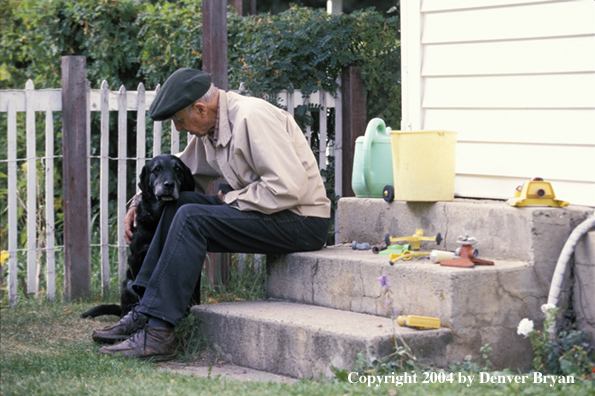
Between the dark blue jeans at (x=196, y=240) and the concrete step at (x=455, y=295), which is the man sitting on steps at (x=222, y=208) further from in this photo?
the concrete step at (x=455, y=295)

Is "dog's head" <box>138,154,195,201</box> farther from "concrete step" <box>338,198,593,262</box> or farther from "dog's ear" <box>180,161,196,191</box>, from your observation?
"concrete step" <box>338,198,593,262</box>

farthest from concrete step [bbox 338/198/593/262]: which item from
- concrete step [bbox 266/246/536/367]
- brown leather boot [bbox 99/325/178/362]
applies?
brown leather boot [bbox 99/325/178/362]

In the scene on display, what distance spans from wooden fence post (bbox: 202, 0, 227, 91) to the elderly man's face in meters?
1.12

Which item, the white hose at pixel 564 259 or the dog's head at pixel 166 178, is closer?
the white hose at pixel 564 259

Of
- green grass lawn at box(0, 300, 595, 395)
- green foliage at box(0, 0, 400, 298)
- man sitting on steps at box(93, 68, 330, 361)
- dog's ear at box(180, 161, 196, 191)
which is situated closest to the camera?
green grass lawn at box(0, 300, 595, 395)

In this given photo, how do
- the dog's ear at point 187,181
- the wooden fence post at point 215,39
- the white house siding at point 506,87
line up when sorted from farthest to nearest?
the wooden fence post at point 215,39
the dog's ear at point 187,181
the white house siding at point 506,87

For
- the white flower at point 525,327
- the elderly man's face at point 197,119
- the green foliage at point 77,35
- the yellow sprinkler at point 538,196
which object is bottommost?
the white flower at point 525,327

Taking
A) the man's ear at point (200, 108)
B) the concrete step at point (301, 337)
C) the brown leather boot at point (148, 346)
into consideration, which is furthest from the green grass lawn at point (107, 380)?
the man's ear at point (200, 108)

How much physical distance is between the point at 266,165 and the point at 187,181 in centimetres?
69

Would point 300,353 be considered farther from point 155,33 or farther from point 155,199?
point 155,33

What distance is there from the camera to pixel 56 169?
22.8ft

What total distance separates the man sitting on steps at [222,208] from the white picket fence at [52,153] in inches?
58.6

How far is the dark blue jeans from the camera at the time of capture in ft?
11.0

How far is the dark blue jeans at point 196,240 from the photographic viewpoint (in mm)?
3342
